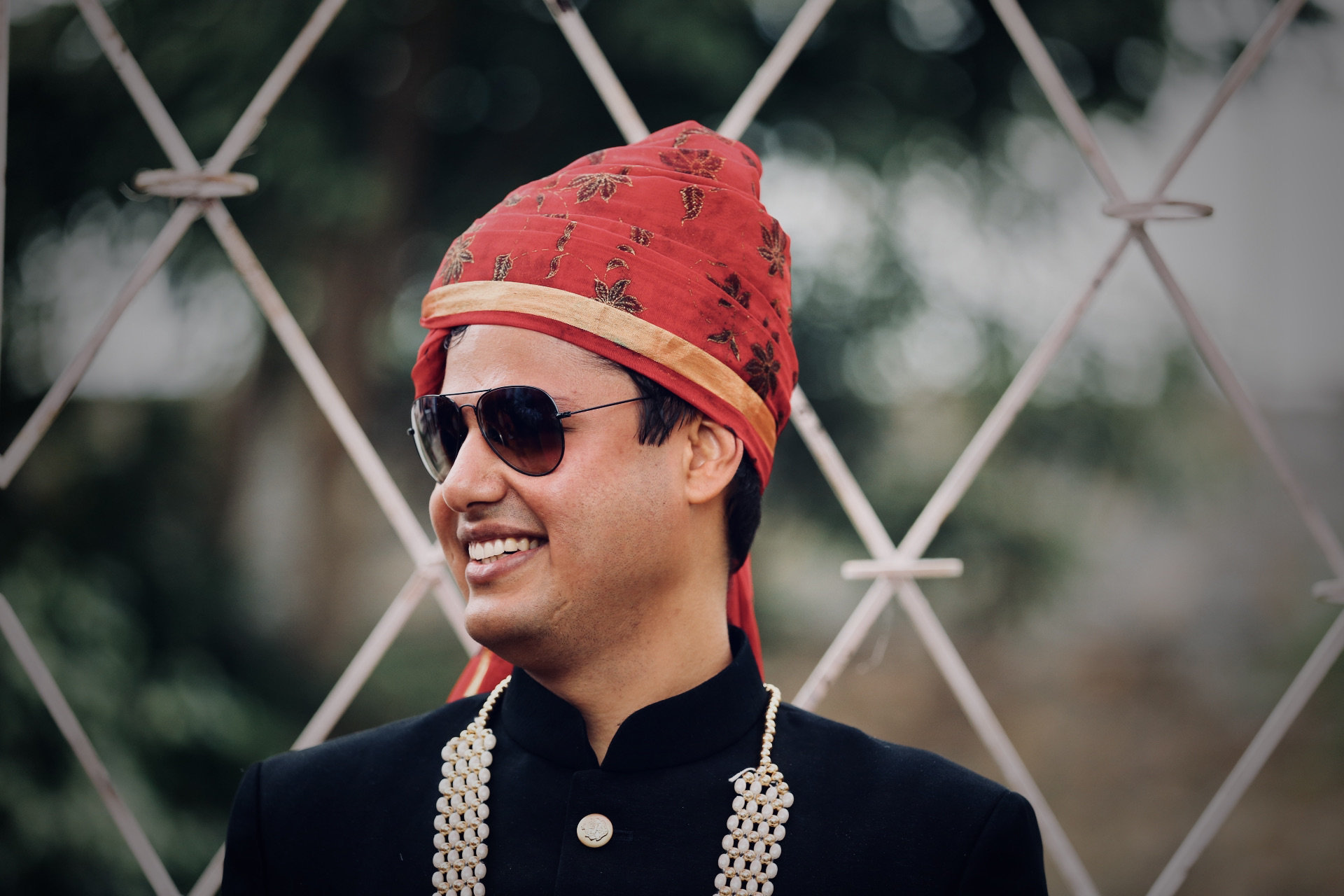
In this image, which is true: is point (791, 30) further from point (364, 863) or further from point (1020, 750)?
point (1020, 750)

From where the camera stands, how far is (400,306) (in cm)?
335

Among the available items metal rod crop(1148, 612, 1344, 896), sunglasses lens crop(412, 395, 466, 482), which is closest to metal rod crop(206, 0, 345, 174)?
sunglasses lens crop(412, 395, 466, 482)

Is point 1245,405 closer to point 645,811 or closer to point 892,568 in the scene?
point 892,568

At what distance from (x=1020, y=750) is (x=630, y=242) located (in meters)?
5.12

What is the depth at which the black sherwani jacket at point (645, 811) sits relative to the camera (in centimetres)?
113

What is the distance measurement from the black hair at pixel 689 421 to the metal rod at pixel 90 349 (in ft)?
2.11

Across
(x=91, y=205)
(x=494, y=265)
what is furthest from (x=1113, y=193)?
(x=91, y=205)

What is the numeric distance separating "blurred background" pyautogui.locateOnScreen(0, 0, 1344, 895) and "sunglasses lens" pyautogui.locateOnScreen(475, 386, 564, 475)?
207cm

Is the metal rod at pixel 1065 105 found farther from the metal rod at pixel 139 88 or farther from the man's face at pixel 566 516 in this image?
the metal rod at pixel 139 88

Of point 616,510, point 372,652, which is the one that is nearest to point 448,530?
point 616,510

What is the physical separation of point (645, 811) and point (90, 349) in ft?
3.83

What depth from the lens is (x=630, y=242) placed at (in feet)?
3.88

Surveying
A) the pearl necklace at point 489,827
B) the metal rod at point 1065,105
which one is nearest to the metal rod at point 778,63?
the metal rod at point 1065,105

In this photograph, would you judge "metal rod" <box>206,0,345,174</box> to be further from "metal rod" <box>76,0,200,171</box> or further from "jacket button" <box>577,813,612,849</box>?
"jacket button" <box>577,813,612,849</box>
